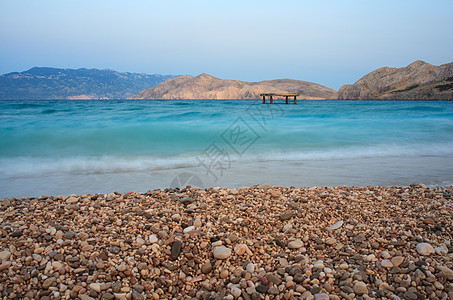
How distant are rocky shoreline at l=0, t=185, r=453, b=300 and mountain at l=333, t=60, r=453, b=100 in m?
75.3

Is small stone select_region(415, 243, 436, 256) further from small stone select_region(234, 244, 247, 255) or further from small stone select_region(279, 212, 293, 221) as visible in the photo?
small stone select_region(234, 244, 247, 255)

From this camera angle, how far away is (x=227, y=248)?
2295 millimetres

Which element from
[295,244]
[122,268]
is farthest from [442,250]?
[122,268]

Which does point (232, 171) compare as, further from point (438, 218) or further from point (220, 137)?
point (220, 137)

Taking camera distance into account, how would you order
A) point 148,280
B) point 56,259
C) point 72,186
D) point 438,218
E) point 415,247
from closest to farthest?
1. point 148,280
2. point 56,259
3. point 415,247
4. point 438,218
5. point 72,186

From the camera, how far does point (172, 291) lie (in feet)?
6.45

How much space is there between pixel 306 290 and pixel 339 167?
171 inches

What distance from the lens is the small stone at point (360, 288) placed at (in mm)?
1906

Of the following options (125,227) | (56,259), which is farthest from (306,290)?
(56,259)

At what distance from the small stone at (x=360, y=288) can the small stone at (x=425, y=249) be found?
669 mm

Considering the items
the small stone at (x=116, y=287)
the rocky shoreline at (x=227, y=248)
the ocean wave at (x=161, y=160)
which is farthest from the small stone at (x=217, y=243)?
the ocean wave at (x=161, y=160)

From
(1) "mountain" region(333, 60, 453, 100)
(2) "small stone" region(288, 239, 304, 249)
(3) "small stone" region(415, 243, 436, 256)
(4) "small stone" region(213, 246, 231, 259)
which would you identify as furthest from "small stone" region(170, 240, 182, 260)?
(1) "mountain" region(333, 60, 453, 100)

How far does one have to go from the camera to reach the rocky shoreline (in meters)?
1.94

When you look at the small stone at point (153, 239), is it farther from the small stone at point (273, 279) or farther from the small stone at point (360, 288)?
the small stone at point (360, 288)
